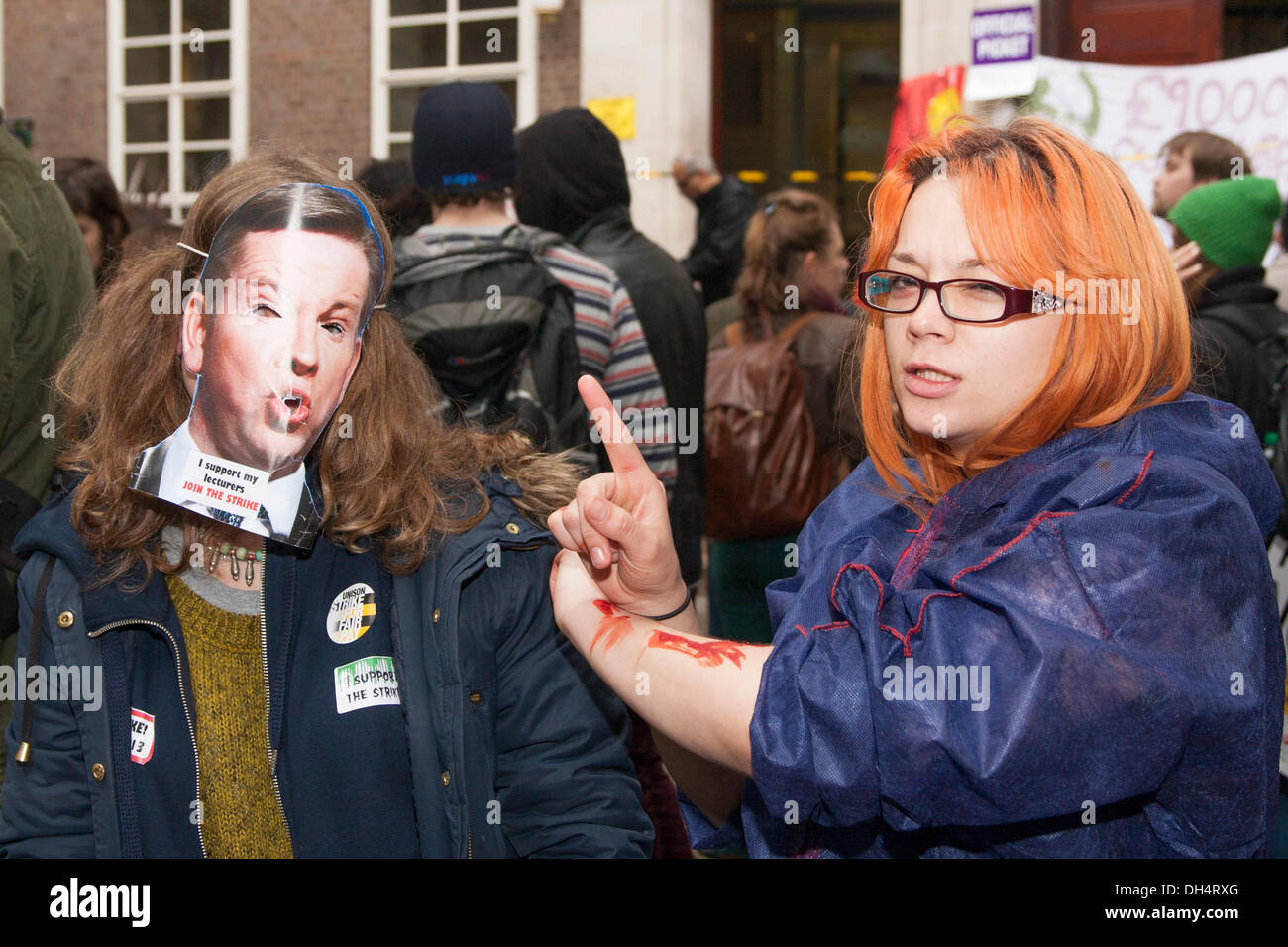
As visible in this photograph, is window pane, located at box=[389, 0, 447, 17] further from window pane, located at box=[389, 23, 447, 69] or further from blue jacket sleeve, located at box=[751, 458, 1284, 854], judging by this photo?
blue jacket sleeve, located at box=[751, 458, 1284, 854]

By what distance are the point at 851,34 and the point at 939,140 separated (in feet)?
27.0

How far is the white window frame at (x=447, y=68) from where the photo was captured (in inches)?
329

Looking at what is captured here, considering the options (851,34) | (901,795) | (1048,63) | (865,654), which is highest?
(851,34)

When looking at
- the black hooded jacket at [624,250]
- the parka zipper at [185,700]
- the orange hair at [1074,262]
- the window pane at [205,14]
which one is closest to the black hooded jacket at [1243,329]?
the black hooded jacket at [624,250]

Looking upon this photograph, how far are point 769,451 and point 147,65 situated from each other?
22.2 feet

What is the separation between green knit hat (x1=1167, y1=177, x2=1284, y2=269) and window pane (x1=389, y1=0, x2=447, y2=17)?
6.09 m

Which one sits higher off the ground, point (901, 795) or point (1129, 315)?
point (1129, 315)

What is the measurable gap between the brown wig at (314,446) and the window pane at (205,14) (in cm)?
709

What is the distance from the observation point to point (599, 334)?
10.9ft

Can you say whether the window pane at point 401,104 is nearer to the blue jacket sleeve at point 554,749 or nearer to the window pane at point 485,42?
the window pane at point 485,42

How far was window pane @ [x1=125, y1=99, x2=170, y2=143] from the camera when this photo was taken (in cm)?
879

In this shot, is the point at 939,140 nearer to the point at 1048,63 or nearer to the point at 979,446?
the point at 979,446

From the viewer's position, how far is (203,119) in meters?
8.66
